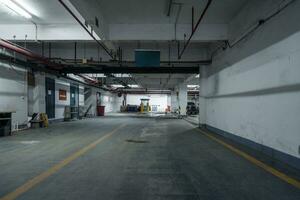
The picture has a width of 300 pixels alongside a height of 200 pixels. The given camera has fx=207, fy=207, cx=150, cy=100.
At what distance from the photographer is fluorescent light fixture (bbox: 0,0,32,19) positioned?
18.5 feet

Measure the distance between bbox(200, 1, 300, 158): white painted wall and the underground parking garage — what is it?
3 centimetres

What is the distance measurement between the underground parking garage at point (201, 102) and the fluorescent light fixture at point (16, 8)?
0.03 metres

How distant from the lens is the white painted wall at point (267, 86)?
412cm

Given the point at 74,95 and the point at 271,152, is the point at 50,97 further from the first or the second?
the point at 271,152

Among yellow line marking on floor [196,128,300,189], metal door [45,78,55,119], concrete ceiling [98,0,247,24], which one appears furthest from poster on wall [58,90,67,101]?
yellow line marking on floor [196,128,300,189]

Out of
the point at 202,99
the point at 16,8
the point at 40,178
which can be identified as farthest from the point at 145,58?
the point at 40,178

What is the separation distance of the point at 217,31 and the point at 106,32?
4.07 m

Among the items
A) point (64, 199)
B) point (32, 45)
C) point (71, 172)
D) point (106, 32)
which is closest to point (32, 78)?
point (32, 45)

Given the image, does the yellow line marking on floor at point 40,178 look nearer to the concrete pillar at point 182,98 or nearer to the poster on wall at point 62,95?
the poster on wall at point 62,95

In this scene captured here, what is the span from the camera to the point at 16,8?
6.03 metres

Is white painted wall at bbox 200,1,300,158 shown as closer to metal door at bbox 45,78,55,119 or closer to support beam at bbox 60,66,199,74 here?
support beam at bbox 60,66,199,74

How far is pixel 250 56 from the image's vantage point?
237 inches

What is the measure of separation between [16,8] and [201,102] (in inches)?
344

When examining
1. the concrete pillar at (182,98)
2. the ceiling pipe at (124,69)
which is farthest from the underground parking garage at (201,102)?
the concrete pillar at (182,98)
